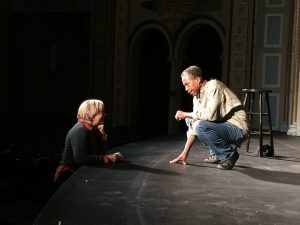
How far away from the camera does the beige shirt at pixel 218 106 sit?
3.85m

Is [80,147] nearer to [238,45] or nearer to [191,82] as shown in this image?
[191,82]

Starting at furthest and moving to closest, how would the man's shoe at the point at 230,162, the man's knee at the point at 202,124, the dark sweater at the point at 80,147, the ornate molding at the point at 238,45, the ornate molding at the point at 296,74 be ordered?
1. the ornate molding at the point at 238,45
2. the ornate molding at the point at 296,74
3. the man's shoe at the point at 230,162
4. the man's knee at the point at 202,124
5. the dark sweater at the point at 80,147

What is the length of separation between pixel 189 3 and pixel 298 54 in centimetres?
271

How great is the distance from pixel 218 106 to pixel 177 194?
3.53 ft

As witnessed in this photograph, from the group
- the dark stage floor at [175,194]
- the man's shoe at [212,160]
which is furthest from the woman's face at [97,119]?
the man's shoe at [212,160]

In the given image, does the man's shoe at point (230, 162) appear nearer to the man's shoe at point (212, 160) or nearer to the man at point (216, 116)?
the man at point (216, 116)

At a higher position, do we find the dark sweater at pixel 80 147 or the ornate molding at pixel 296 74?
the ornate molding at pixel 296 74

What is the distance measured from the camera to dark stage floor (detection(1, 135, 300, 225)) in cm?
252

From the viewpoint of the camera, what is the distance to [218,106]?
3.91 metres

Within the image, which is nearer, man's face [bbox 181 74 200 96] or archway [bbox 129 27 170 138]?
man's face [bbox 181 74 200 96]

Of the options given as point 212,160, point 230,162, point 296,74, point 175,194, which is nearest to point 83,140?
point 175,194

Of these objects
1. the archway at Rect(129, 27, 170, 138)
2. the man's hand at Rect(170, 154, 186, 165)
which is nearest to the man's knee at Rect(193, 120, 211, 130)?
the man's hand at Rect(170, 154, 186, 165)

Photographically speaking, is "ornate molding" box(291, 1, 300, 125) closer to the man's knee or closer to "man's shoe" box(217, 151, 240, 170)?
"man's shoe" box(217, 151, 240, 170)

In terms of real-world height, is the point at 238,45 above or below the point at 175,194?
above
